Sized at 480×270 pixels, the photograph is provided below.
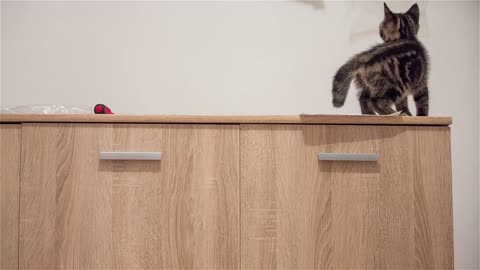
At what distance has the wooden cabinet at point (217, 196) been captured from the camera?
832mm

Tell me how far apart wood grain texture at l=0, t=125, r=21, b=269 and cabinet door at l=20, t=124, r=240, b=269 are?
0.02 metres

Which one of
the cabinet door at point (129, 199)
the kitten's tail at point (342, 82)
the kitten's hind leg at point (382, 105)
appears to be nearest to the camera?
the cabinet door at point (129, 199)

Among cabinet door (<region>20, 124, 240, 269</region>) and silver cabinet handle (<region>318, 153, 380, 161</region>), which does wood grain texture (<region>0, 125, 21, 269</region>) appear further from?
silver cabinet handle (<region>318, 153, 380, 161</region>)

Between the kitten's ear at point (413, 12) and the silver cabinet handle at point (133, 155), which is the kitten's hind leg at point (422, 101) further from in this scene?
the silver cabinet handle at point (133, 155)

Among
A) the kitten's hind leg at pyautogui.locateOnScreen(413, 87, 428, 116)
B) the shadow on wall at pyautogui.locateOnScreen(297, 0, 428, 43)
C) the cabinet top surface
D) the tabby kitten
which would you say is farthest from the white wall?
the cabinet top surface

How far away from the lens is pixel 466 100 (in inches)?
52.5

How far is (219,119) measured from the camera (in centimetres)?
85

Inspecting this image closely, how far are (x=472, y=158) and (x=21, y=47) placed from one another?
6.10 feet

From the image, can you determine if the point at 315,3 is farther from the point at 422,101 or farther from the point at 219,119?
the point at 219,119

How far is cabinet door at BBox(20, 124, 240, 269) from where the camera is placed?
0.83 metres

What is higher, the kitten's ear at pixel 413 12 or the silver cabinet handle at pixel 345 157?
the kitten's ear at pixel 413 12

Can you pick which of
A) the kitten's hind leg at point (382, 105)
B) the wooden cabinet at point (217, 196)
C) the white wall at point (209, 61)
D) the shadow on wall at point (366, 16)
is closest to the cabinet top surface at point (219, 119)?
the wooden cabinet at point (217, 196)

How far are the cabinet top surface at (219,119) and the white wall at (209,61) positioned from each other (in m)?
0.46

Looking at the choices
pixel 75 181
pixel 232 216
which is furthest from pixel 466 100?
pixel 75 181
